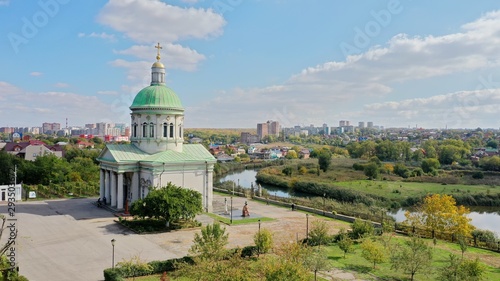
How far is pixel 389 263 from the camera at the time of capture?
2050cm

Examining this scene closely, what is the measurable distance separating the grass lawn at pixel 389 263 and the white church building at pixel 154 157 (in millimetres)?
13631

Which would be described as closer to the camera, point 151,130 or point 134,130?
point 151,130

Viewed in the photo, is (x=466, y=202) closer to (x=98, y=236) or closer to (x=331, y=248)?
(x=331, y=248)

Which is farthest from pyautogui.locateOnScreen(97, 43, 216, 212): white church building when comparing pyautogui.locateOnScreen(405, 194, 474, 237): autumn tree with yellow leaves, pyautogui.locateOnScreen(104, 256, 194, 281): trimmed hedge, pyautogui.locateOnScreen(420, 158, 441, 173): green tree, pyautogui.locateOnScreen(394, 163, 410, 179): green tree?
pyautogui.locateOnScreen(420, 158, 441, 173): green tree

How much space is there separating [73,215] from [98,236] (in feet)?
23.9

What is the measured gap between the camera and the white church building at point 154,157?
31.7m

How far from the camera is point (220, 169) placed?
271ft

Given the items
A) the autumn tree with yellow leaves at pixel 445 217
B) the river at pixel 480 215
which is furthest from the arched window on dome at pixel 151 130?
the river at pixel 480 215

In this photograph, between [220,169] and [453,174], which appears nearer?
[453,174]

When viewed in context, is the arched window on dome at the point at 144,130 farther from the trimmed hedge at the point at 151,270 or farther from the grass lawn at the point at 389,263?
the grass lawn at the point at 389,263

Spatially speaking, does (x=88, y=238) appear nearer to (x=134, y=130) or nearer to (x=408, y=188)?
(x=134, y=130)

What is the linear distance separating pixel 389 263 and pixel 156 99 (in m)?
22.5

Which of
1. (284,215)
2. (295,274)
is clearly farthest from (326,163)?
(295,274)

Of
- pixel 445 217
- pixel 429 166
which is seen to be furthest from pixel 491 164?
pixel 445 217
